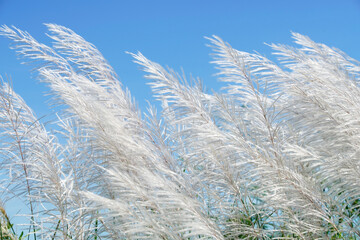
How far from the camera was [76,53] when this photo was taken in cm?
398

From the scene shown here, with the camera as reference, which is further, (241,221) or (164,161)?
(164,161)

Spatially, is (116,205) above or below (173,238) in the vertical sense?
above

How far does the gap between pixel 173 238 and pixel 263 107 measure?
1136 mm

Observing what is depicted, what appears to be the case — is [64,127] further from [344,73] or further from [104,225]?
[344,73]

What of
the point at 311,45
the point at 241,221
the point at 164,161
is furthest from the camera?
the point at 311,45

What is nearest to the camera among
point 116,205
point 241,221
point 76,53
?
point 116,205

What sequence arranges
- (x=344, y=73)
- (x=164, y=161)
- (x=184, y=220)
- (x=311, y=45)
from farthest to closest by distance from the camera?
1. (x=311, y=45)
2. (x=344, y=73)
3. (x=164, y=161)
4. (x=184, y=220)

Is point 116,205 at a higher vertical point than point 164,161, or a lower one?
lower

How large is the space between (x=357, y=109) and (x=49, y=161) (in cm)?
196

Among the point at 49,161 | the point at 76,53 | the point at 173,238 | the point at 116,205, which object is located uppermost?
the point at 76,53

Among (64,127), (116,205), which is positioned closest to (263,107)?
(116,205)

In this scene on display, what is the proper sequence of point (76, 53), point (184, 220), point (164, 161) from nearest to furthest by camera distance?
1. point (184, 220)
2. point (164, 161)
3. point (76, 53)

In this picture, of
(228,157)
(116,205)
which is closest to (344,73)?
(228,157)

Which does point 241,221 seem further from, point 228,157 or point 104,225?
point 104,225
